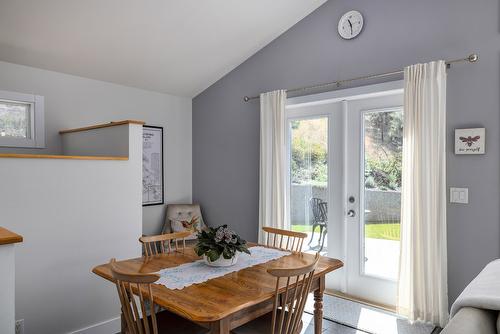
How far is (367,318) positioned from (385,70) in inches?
85.3

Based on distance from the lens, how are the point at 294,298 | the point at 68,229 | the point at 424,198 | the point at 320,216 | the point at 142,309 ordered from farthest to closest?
the point at 320,216 → the point at 424,198 → the point at 68,229 → the point at 294,298 → the point at 142,309

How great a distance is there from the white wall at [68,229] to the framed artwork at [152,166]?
1388 millimetres

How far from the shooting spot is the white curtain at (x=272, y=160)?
3867 millimetres

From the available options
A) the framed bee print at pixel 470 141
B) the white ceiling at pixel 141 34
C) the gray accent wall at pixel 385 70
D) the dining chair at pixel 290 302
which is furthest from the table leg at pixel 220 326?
the white ceiling at pixel 141 34

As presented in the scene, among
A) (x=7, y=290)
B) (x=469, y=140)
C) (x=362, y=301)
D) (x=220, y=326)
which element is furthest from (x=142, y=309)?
(x=469, y=140)

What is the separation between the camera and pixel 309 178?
12.7ft

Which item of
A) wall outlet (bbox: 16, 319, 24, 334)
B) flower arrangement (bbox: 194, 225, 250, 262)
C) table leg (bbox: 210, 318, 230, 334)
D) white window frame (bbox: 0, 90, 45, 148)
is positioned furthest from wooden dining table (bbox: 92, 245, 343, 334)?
white window frame (bbox: 0, 90, 45, 148)

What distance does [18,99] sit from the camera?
3373mm

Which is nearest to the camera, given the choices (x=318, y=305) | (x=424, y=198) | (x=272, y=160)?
(x=318, y=305)

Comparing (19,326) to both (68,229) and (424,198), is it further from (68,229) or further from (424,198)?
(424,198)

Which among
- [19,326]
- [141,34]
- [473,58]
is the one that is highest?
[141,34]

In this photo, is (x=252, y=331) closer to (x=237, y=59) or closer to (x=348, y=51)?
(x=348, y=51)

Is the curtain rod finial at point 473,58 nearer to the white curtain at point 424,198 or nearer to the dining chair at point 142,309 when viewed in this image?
the white curtain at point 424,198

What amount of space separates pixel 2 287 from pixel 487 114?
318 centimetres
